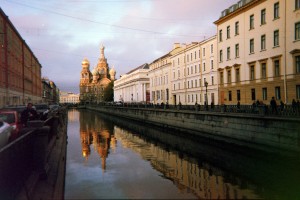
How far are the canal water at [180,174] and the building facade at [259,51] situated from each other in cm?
1277

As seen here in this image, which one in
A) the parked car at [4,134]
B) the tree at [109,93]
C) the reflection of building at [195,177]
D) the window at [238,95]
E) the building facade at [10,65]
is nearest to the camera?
the parked car at [4,134]

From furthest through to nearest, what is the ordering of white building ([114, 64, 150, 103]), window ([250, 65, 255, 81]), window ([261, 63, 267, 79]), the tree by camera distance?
the tree < white building ([114, 64, 150, 103]) < window ([250, 65, 255, 81]) < window ([261, 63, 267, 79])

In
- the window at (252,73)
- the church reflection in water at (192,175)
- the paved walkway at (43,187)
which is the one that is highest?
the window at (252,73)

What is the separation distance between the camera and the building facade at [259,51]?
106 ft

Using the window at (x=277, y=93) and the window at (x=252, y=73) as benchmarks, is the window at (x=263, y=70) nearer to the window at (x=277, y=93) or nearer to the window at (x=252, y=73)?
the window at (x=252, y=73)

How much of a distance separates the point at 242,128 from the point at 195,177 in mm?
9557

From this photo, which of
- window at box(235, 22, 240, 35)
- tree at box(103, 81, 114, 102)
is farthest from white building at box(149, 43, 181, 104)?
tree at box(103, 81, 114, 102)

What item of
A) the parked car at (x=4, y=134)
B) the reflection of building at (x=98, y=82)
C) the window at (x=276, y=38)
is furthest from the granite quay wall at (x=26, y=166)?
the reflection of building at (x=98, y=82)

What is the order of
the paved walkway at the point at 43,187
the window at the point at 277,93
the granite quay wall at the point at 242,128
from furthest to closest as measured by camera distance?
the window at the point at 277,93, the granite quay wall at the point at 242,128, the paved walkway at the point at 43,187

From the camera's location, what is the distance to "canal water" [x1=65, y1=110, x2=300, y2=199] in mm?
12375

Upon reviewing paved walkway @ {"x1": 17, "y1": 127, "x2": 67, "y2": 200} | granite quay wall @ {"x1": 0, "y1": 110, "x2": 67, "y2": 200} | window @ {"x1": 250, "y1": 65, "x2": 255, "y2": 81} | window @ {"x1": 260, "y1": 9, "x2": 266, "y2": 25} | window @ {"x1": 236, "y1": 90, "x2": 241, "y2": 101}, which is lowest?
paved walkway @ {"x1": 17, "y1": 127, "x2": 67, "y2": 200}

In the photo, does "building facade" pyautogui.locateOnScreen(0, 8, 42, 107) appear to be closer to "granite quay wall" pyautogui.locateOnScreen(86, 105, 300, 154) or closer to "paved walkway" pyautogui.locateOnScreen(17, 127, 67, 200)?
"granite quay wall" pyautogui.locateOnScreen(86, 105, 300, 154)

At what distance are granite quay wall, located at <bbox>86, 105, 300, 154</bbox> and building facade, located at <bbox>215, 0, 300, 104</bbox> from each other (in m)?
9.24

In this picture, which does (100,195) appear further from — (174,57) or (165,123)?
(174,57)
